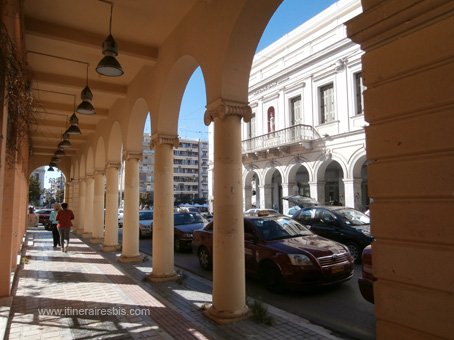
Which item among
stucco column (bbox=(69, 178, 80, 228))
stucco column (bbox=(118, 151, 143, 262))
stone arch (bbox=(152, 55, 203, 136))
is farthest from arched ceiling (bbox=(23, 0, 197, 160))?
stucco column (bbox=(69, 178, 80, 228))

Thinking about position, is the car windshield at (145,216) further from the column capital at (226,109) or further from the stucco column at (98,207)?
the column capital at (226,109)

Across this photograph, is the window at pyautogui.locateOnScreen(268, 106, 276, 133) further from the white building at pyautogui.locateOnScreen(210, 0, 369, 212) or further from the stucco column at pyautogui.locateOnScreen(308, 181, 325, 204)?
the stucco column at pyautogui.locateOnScreen(308, 181, 325, 204)

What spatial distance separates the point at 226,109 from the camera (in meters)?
5.32

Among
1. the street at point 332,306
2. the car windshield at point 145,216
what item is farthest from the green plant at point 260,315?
the car windshield at point 145,216

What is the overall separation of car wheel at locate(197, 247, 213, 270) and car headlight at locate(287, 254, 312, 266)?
120 inches

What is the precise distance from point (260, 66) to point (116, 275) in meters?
23.1

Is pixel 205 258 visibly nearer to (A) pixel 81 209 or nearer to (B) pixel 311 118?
(A) pixel 81 209

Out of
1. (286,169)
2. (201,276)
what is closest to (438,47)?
(201,276)

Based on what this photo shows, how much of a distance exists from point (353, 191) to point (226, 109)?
17459 mm

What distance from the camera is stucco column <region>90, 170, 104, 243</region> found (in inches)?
588

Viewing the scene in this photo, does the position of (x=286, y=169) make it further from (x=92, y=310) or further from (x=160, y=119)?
(x=92, y=310)

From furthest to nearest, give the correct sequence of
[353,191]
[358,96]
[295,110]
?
[295,110] < [358,96] < [353,191]

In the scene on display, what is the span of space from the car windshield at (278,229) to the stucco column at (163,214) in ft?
6.62

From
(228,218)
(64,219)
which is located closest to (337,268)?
(228,218)
